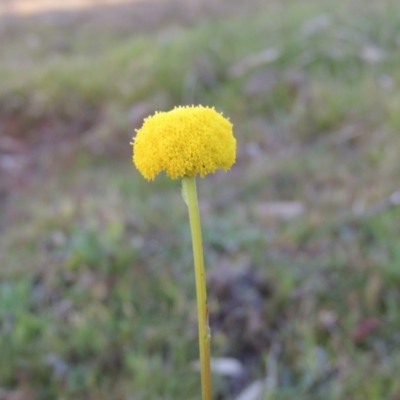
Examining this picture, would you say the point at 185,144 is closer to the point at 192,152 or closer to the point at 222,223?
the point at 192,152

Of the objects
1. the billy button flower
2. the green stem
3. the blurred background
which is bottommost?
the green stem

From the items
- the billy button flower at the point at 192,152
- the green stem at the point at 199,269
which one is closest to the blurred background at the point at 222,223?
the green stem at the point at 199,269

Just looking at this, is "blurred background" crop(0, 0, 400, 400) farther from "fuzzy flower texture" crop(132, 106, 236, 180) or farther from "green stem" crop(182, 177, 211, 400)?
"fuzzy flower texture" crop(132, 106, 236, 180)

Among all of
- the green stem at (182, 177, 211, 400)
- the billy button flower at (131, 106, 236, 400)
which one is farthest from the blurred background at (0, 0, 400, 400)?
the billy button flower at (131, 106, 236, 400)

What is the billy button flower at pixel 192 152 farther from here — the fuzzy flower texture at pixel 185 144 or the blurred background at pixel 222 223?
the blurred background at pixel 222 223

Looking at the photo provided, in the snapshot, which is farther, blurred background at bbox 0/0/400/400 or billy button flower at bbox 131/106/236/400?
blurred background at bbox 0/0/400/400

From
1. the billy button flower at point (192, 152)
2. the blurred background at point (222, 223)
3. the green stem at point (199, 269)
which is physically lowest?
the green stem at point (199, 269)
